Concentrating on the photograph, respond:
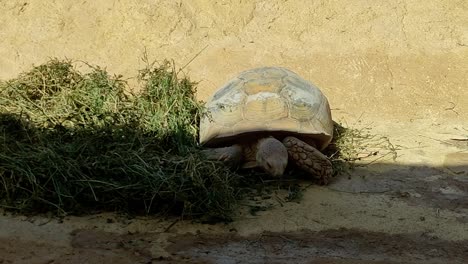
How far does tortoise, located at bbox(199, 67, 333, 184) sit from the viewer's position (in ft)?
18.5

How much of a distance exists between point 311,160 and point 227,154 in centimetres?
69

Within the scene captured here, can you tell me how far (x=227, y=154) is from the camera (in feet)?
18.6

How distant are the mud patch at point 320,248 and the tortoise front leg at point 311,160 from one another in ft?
3.08

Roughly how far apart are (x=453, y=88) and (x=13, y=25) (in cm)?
502

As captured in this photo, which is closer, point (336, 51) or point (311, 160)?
point (311, 160)

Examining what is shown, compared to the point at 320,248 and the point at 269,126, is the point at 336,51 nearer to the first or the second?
the point at 269,126

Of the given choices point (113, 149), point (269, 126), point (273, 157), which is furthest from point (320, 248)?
point (113, 149)

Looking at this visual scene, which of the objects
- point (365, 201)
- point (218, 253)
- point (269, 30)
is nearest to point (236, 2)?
point (269, 30)

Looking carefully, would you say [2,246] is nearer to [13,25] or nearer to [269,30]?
[13,25]

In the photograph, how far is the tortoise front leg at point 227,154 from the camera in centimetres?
561

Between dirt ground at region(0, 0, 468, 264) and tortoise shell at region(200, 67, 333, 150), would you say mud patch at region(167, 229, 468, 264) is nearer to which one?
dirt ground at region(0, 0, 468, 264)

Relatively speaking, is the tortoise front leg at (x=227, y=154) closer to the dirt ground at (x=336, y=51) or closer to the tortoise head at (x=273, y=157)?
the tortoise head at (x=273, y=157)

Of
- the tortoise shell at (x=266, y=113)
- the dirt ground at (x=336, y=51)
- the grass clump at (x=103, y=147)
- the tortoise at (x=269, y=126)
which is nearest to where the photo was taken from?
the grass clump at (x=103, y=147)

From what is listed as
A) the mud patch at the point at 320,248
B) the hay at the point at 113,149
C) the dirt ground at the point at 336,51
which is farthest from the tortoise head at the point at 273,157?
the mud patch at the point at 320,248
